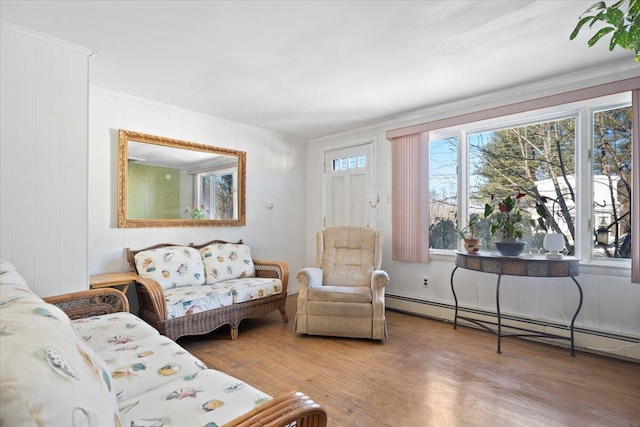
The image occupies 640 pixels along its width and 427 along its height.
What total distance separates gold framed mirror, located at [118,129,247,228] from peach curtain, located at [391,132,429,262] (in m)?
1.99

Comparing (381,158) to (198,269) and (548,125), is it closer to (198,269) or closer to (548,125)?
(548,125)

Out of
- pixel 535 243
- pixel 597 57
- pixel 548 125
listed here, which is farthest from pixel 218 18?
pixel 535 243

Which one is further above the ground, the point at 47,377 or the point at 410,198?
the point at 410,198

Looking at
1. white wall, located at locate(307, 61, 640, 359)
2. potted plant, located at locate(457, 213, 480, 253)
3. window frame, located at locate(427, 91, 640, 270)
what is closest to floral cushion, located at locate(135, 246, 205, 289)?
white wall, located at locate(307, 61, 640, 359)

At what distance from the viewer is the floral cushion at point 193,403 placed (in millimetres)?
1068

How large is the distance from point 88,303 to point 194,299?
79cm

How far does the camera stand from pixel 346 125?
4.31 metres

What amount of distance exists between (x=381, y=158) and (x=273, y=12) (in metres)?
2.54

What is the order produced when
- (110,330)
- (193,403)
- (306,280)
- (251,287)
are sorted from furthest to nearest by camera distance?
(251,287), (306,280), (110,330), (193,403)

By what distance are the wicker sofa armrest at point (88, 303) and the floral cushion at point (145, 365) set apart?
0.71m

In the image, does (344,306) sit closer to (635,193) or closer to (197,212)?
(197,212)

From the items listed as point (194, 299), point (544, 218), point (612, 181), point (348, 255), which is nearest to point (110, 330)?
point (194, 299)

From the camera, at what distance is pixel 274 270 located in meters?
3.72

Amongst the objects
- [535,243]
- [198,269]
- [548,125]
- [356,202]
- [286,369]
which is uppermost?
[548,125]
